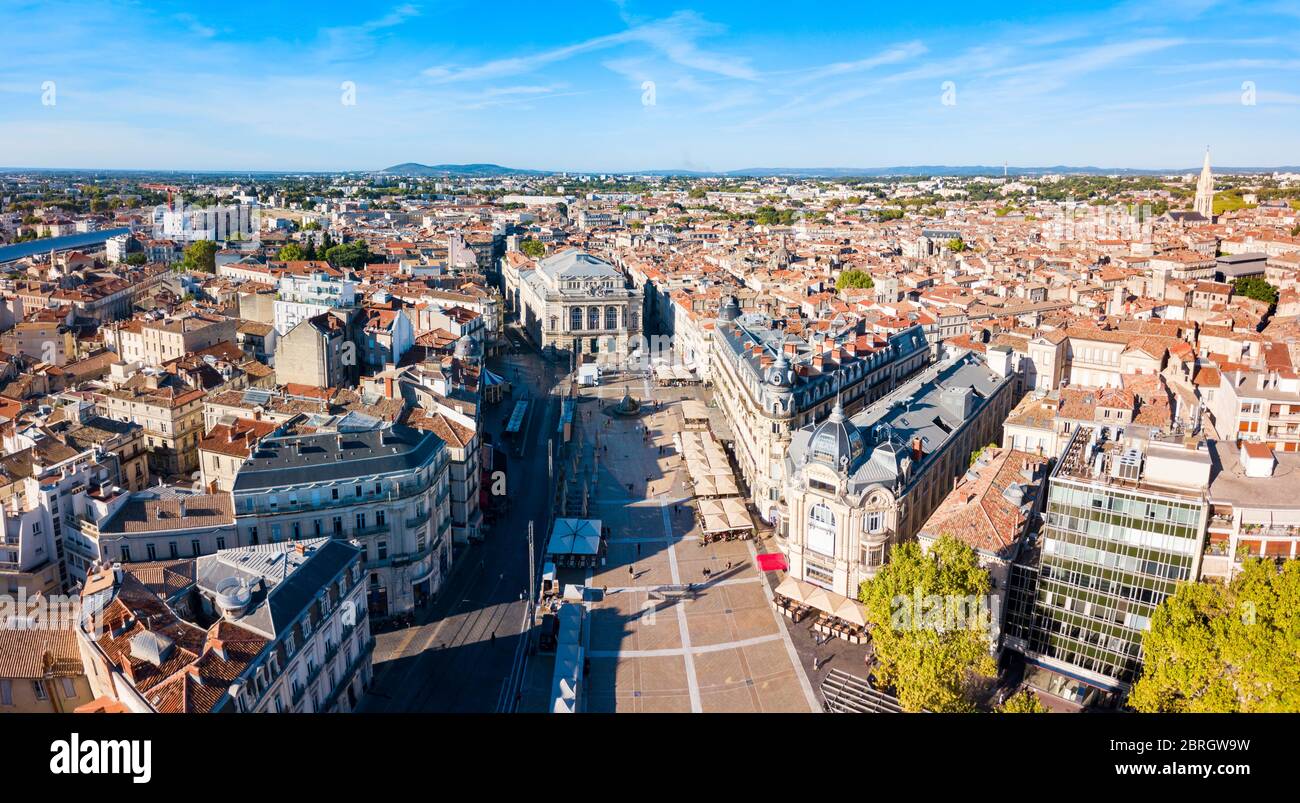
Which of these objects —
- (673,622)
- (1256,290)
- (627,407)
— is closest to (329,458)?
(673,622)

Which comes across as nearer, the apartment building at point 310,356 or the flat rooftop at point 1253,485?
the flat rooftop at point 1253,485

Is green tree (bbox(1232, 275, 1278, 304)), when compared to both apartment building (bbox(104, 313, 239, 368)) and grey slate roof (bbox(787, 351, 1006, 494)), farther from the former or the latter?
apartment building (bbox(104, 313, 239, 368))

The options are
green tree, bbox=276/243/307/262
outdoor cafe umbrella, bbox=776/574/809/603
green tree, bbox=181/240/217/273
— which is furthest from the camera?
green tree, bbox=276/243/307/262

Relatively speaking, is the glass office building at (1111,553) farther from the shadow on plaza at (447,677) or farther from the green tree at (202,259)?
the green tree at (202,259)

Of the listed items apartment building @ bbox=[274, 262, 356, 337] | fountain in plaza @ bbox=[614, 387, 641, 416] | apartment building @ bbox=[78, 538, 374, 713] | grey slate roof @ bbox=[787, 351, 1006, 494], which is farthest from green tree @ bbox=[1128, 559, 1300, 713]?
apartment building @ bbox=[274, 262, 356, 337]

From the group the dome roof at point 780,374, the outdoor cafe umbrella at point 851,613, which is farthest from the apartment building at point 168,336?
the outdoor cafe umbrella at point 851,613

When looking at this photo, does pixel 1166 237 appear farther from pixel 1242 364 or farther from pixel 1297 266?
pixel 1242 364
